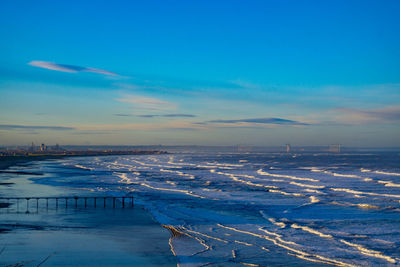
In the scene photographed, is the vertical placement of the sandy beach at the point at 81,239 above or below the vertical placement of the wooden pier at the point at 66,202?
above

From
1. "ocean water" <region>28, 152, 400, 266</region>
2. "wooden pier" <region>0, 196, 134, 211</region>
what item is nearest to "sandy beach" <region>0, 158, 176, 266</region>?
"ocean water" <region>28, 152, 400, 266</region>

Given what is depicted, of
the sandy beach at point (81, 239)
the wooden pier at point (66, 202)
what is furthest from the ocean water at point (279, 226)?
the wooden pier at point (66, 202)

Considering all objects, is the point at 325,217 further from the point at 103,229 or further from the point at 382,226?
the point at 103,229

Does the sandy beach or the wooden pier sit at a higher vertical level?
the sandy beach

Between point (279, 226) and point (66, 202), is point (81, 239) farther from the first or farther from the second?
point (66, 202)

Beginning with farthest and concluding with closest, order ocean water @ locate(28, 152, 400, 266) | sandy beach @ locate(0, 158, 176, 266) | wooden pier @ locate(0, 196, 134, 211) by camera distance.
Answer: wooden pier @ locate(0, 196, 134, 211) → ocean water @ locate(28, 152, 400, 266) → sandy beach @ locate(0, 158, 176, 266)

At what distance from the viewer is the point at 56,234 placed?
17984mm

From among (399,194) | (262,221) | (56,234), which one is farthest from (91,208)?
(399,194)

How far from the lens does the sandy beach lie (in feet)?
46.6

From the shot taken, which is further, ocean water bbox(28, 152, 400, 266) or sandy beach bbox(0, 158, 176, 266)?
ocean water bbox(28, 152, 400, 266)

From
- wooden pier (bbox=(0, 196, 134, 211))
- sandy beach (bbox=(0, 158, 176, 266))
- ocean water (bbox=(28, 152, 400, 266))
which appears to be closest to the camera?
sandy beach (bbox=(0, 158, 176, 266))

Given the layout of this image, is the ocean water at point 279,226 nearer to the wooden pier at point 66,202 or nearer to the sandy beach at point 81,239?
the sandy beach at point 81,239

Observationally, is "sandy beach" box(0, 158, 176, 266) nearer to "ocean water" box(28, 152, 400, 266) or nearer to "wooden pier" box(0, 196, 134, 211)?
"ocean water" box(28, 152, 400, 266)

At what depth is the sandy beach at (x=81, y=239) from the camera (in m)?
14.2
